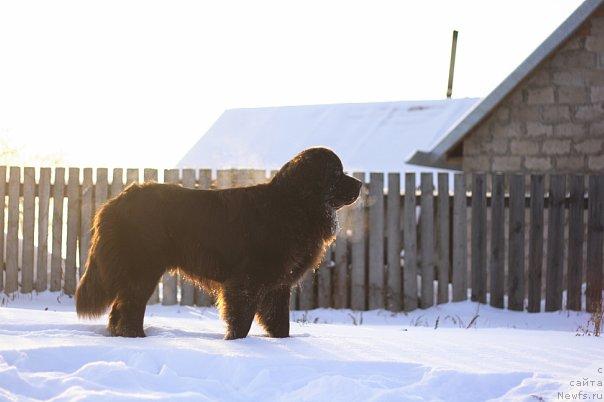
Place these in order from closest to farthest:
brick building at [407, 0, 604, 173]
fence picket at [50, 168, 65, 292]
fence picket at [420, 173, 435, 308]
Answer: fence picket at [420, 173, 435, 308], fence picket at [50, 168, 65, 292], brick building at [407, 0, 604, 173]

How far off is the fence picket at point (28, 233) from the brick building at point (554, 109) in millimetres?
5858

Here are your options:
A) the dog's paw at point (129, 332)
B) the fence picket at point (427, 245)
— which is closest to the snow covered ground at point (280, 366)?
the dog's paw at point (129, 332)

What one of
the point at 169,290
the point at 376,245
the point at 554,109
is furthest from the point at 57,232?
the point at 554,109

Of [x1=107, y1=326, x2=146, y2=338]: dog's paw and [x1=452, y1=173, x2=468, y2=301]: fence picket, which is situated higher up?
[x1=452, y1=173, x2=468, y2=301]: fence picket

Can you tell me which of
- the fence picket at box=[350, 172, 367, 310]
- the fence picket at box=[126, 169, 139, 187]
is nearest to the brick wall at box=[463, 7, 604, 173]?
the fence picket at box=[350, 172, 367, 310]

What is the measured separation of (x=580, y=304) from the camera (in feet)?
28.5

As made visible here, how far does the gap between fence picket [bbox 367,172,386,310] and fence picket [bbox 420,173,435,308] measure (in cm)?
48

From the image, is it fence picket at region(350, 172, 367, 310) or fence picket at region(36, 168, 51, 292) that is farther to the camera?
fence picket at region(36, 168, 51, 292)

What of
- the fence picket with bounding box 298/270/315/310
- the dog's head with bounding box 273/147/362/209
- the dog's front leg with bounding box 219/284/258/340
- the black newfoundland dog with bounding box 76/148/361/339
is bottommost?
the fence picket with bounding box 298/270/315/310

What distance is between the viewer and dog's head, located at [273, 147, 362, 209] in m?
4.85

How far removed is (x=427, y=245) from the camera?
28.7 ft

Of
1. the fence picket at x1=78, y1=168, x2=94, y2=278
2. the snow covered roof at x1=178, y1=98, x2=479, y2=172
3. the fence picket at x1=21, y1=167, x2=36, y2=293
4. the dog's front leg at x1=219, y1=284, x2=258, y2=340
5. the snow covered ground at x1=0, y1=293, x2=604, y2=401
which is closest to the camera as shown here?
the snow covered ground at x1=0, y1=293, x2=604, y2=401

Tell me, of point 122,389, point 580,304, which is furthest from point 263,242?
point 580,304

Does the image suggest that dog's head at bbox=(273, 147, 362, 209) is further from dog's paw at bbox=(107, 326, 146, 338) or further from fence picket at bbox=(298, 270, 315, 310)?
fence picket at bbox=(298, 270, 315, 310)
